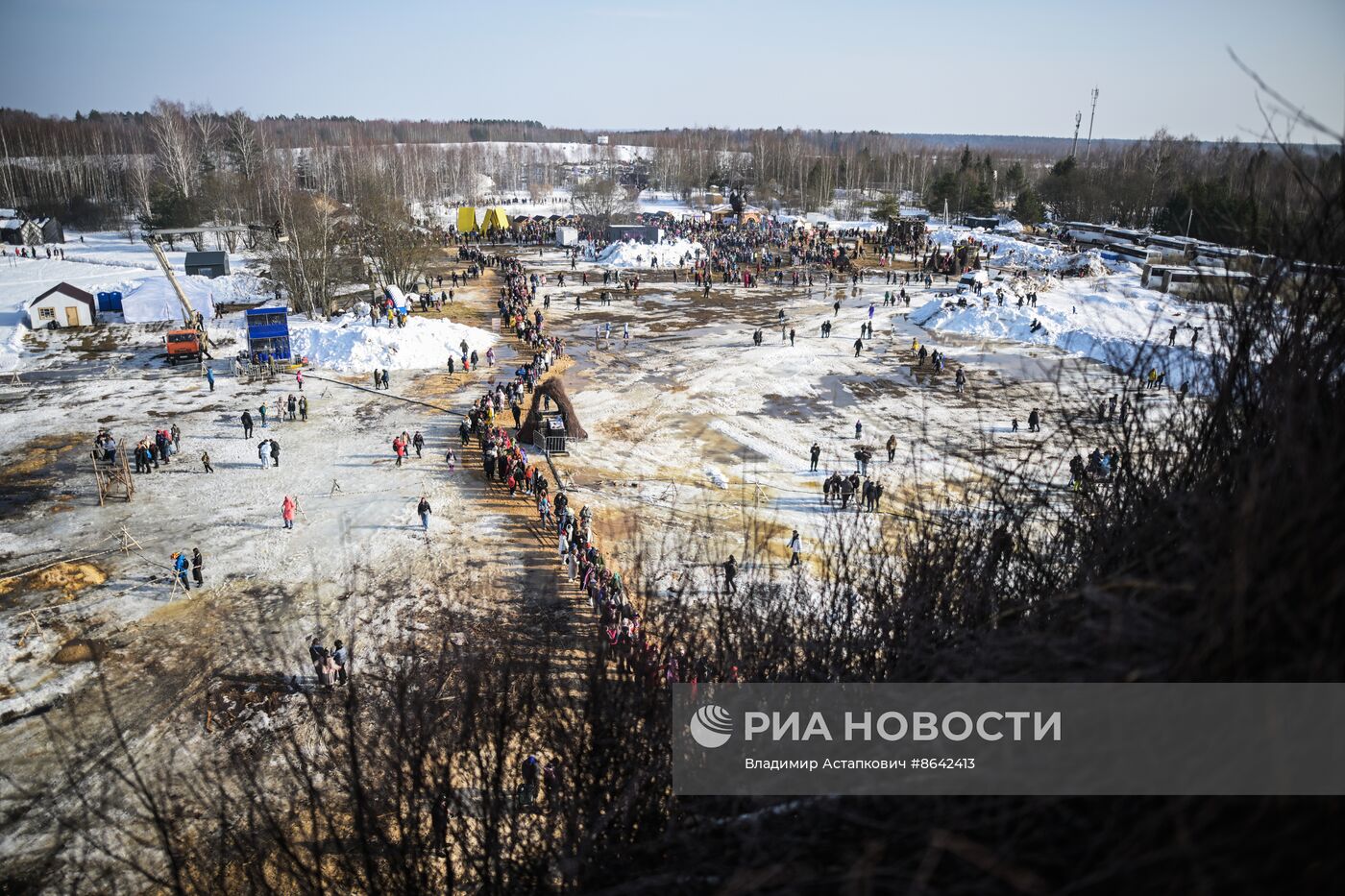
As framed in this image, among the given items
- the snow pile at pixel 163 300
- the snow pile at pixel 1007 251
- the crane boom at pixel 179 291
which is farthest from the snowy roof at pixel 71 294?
the snow pile at pixel 1007 251

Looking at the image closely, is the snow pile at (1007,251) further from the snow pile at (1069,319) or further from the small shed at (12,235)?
the small shed at (12,235)

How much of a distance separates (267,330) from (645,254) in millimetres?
33760

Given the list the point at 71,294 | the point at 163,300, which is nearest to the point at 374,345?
the point at 163,300

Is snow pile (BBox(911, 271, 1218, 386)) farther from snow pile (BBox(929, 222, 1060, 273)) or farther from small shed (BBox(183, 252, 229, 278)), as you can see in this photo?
small shed (BBox(183, 252, 229, 278))

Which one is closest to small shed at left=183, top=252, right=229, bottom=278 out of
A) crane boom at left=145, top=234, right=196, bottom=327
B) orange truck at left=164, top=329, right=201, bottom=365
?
crane boom at left=145, top=234, right=196, bottom=327

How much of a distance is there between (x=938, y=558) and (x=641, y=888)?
432 cm

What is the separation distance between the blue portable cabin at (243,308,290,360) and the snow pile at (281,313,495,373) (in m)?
1.20

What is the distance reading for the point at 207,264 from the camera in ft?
157

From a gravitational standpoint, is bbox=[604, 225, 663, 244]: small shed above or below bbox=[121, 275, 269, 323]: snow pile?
above

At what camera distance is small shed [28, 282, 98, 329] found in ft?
121

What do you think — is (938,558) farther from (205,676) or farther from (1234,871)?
(205,676)

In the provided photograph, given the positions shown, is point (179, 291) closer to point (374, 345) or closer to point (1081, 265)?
point (374, 345)

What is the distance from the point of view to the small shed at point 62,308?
3678 cm

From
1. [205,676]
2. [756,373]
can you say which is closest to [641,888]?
[205,676]
